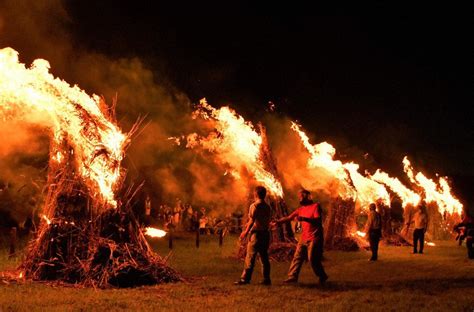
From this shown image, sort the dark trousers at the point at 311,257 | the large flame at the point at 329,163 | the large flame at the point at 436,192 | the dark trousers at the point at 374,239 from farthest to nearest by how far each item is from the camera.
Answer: the large flame at the point at 436,192 < the large flame at the point at 329,163 < the dark trousers at the point at 374,239 < the dark trousers at the point at 311,257

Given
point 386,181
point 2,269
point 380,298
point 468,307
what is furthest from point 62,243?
point 386,181

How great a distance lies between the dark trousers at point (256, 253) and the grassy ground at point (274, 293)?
0.99ft

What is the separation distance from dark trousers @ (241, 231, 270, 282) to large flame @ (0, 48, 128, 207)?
107 inches

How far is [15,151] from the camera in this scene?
70.8 feet

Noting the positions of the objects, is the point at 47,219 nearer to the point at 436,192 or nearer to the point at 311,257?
the point at 311,257

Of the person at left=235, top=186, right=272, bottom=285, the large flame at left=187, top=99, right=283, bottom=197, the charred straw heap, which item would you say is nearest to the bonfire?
the large flame at left=187, top=99, right=283, bottom=197

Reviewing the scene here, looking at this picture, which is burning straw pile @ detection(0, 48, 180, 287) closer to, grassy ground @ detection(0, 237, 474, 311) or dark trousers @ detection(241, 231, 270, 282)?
grassy ground @ detection(0, 237, 474, 311)

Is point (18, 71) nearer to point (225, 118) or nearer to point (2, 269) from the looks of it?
point (2, 269)

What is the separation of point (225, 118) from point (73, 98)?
6962 mm

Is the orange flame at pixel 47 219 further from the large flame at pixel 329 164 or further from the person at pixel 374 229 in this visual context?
the large flame at pixel 329 164

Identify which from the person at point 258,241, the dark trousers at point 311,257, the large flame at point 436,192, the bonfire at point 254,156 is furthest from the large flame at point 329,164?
the large flame at point 436,192

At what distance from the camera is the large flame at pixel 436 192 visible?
30688mm

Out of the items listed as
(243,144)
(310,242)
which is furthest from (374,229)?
(310,242)

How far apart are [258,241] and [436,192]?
23691 mm
